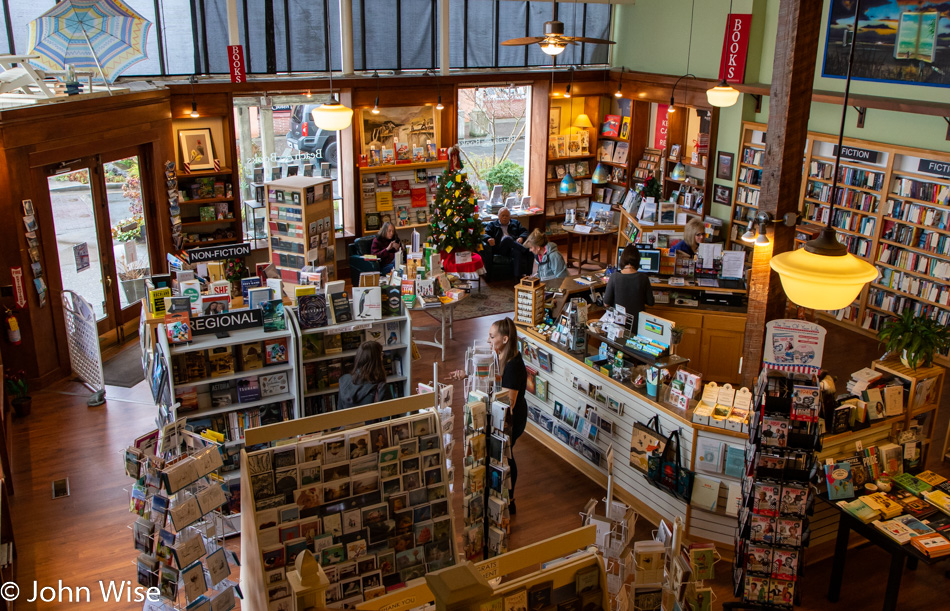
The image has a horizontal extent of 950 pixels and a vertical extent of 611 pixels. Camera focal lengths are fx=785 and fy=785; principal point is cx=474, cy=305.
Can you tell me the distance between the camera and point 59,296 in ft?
29.9

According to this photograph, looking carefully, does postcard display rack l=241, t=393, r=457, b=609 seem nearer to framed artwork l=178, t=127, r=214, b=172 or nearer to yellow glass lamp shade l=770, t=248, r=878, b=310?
yellow glass lamp shade l=770, t=248, r=878, b=310

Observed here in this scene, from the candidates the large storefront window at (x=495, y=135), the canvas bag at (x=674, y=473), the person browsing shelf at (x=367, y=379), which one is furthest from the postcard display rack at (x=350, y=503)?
the large storefront window at (x=495, y=135)

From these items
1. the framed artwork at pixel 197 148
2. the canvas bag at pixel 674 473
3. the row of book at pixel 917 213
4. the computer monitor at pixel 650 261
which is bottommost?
the canvas bag at pixel 674 473

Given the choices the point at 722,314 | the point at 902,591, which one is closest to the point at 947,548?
the point at 902,591

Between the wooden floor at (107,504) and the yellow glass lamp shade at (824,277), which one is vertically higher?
the yellow glass lamp shade at (824,277)

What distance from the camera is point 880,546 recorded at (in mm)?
5465

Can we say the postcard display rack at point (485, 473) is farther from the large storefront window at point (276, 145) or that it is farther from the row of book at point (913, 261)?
the large storefront window at point (276, 145)

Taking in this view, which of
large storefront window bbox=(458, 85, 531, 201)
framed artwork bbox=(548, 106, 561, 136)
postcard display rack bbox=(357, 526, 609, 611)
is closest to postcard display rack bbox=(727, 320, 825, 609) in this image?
postcard display rack bbox=(357, 526, 609, 611)

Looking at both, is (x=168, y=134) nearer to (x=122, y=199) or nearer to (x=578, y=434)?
(x=122, y=199)

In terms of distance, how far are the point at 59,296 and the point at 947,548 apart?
9.00 meters

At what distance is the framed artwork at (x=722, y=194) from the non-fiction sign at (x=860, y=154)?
2097 mm

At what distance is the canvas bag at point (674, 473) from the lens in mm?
6125

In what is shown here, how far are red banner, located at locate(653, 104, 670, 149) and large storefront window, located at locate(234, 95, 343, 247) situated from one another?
5.74m

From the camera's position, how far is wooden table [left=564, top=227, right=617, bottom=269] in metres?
13.0
